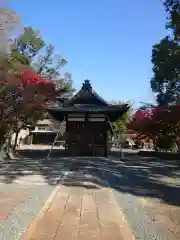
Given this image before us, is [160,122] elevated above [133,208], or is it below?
above

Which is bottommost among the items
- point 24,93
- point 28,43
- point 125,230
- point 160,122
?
point 125,230

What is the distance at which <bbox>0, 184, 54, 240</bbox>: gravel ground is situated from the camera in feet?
16.6

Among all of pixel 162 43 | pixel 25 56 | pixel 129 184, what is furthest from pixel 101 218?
pixel 25 56

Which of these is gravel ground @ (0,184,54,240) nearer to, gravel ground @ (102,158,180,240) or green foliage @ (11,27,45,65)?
gravel ground @ (102,158,180,240)

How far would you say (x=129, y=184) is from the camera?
10.7m

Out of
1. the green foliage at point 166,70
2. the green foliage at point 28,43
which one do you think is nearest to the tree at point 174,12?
the green foliage at point 166,70

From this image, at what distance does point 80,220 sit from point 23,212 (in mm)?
1165

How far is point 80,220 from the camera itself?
600 cm

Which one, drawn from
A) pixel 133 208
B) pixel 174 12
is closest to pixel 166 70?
pixel 174 12

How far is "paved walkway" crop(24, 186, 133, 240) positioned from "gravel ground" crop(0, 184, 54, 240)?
15 cm

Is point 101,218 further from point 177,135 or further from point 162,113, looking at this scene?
point 177,135

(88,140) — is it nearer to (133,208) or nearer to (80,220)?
(133,208)

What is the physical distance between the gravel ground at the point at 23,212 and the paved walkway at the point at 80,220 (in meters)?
0.15

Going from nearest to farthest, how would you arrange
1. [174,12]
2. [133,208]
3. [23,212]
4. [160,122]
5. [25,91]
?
1. [23,212]
2. [133,208]
3. [174,12]
4. [25,91]
5. [160,122]
